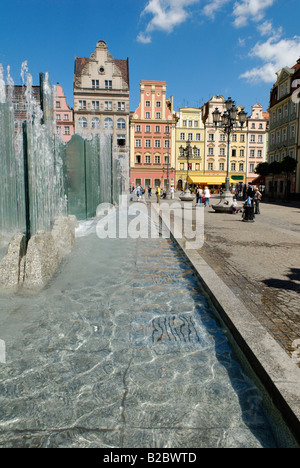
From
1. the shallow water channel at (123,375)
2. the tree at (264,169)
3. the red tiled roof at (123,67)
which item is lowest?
the shallow water channel at (123,375)

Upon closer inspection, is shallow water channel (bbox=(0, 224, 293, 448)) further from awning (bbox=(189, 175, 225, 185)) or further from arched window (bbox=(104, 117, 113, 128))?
awning (bbox=(189, 175, 225, 185))

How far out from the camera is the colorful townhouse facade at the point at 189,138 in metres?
59.4

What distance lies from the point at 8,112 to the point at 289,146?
39.6 meters

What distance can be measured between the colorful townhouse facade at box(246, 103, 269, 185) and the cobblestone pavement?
52630mm

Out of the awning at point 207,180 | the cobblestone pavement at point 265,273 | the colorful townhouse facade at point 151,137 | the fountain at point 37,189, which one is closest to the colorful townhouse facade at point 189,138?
the colorful townhouse facade at point 151,137

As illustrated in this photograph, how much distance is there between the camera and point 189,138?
58.8 meters

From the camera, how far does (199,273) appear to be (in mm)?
5672

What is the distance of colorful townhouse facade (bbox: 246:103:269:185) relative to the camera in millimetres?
60219

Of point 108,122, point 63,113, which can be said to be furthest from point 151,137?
point 63,113

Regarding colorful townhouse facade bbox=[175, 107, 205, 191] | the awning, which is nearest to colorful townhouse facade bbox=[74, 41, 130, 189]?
colorful townhouse facade bbox=[175, 107, 205, 191]

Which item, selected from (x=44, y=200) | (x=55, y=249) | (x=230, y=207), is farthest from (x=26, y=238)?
(x=230, y=207)

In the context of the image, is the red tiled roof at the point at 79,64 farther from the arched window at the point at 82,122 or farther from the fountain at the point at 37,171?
the fountain at the point at 37,171

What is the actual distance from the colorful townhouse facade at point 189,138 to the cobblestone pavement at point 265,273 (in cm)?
4974

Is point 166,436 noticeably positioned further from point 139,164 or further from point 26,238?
point 139,164
